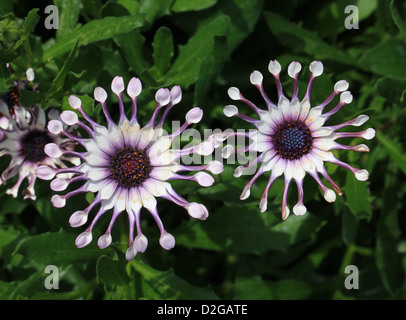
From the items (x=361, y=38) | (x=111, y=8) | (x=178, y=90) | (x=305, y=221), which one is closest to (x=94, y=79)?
(x=111, y=8)

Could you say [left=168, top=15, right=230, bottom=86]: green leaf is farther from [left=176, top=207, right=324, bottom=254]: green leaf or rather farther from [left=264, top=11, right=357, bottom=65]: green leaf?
[left=176, top=207, right=324, bottom=254]: green leaf

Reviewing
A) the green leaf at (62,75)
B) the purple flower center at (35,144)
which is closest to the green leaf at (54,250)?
the purple flower center at (35,144)

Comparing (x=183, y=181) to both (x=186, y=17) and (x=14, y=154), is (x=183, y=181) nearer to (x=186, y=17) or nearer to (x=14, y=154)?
(x=14, y=154)

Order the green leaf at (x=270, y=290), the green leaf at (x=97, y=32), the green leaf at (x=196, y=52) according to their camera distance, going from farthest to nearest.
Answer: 1. the green leaf at (x=270, y=290)
2. the green leaf at (x=196, y=52)
3. the green leaf at (x=97, y=32)

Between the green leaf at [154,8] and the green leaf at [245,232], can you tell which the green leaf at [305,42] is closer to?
the green leaf at [154,8]

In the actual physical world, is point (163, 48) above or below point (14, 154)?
above

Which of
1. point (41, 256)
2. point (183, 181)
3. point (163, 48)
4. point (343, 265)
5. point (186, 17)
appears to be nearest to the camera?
point (183, 181)
